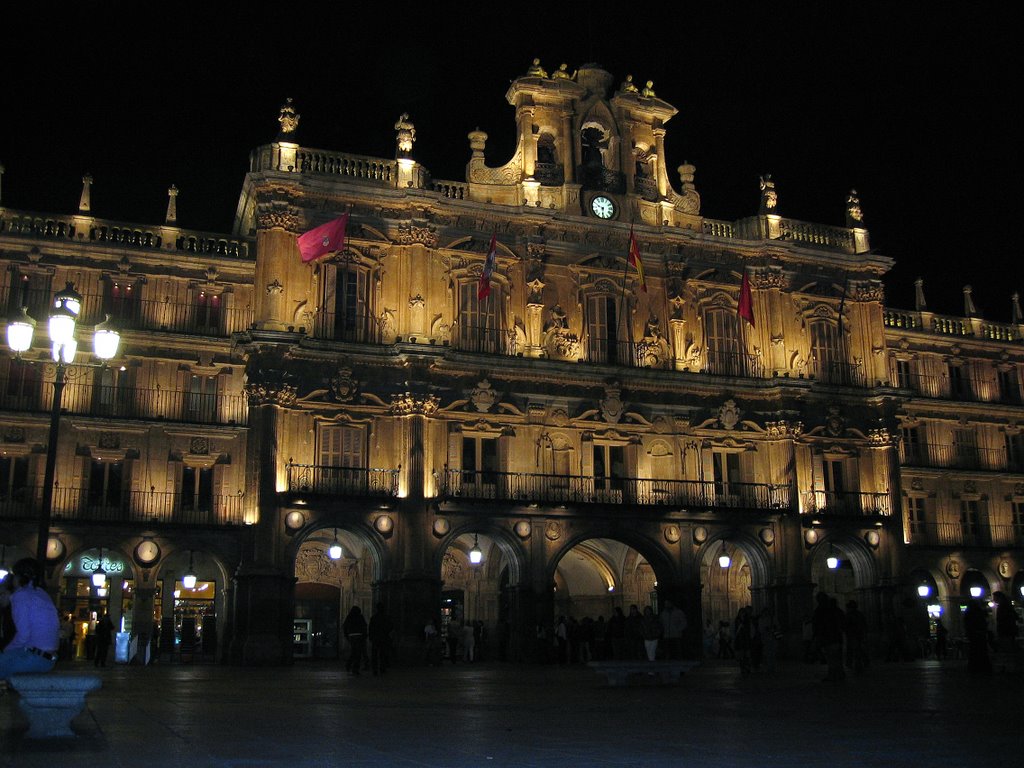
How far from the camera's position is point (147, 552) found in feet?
123

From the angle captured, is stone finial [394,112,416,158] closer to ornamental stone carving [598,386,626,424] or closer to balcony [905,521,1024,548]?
ornamental stone carving [598,386,626,424]

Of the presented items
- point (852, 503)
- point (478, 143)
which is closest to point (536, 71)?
point (478, 143)

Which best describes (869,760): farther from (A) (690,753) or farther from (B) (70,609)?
(B) (70,609)

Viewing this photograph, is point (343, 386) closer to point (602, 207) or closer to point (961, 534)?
point (602, 207)

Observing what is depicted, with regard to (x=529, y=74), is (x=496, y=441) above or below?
below

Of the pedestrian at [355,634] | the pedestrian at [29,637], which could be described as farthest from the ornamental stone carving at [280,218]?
the pedestrian at [29,637]

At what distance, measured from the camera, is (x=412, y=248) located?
126 ft

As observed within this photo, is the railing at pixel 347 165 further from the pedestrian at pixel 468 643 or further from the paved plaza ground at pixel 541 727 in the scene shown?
the paved plaza ground at pixel 541 727

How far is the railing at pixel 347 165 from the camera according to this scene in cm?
3875

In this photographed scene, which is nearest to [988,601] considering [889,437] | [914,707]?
[889,437]

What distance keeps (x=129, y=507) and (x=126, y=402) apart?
3698 millimetres

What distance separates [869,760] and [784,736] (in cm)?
196

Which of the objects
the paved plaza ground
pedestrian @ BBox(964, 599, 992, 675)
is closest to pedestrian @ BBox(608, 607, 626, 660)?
pedestrian @ BBox(964, 599, 992, 675)

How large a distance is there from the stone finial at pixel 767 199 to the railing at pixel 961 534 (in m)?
15.1
